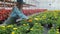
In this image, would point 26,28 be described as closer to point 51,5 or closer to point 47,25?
point 47,25

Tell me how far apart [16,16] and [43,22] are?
64 cm

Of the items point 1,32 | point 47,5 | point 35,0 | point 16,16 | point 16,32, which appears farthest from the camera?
point 47,5

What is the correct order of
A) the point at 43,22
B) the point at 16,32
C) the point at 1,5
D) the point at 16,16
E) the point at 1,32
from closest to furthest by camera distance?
the point at 16,32 < the point at 1,32 < the point at 43,22 < the point at 16,16 < the point at 1,5

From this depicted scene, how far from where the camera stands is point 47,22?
12.6 ft

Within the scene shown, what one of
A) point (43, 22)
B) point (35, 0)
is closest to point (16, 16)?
point (43, 22)

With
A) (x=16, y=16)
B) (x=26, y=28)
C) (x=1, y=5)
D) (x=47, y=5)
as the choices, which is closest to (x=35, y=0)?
(x=47, y=5)

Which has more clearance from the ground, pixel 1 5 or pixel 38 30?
pixel 38 30

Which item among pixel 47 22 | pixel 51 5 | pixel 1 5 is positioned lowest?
pixel 51 5

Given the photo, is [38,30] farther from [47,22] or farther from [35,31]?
[47,22]

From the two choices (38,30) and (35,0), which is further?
(35,0)

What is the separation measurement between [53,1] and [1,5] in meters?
6.03

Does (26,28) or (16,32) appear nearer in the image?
(16,32)

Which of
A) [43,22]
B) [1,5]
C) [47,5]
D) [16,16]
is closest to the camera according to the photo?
[43,22]

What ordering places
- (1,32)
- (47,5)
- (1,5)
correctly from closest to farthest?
(1,32) < (1,5) < (47,5)
